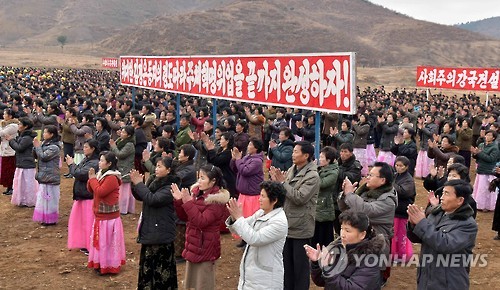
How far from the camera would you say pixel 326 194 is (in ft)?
21.0

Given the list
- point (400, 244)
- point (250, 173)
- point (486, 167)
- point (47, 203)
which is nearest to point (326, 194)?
point (250, 173)

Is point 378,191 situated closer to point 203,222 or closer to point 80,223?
point 203,222

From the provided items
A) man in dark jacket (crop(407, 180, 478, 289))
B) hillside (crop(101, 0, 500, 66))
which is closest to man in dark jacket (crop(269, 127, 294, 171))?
man in dark jacket (crop(407, 180, 478, 289))

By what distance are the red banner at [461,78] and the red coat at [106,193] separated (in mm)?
18909

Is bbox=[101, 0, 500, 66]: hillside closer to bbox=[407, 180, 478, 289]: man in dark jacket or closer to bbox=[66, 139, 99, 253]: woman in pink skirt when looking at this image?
bbox=[66, 139, 99, 253]: woman in pink skirt

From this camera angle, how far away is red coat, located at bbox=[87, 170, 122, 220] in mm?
6105

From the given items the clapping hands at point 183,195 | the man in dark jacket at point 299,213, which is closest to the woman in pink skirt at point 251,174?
the man in dark jacket at point 299,213

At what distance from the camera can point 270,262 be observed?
4.43 m

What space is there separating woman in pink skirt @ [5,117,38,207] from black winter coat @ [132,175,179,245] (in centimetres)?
458

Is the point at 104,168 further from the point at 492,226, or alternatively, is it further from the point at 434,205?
the point at 492,226

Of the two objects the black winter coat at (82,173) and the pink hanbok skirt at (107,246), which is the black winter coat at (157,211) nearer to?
the pink hanbok skirt at (107,246)

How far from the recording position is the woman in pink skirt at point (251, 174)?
24.1 feet

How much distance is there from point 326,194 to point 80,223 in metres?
3.71

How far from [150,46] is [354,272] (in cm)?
9233
